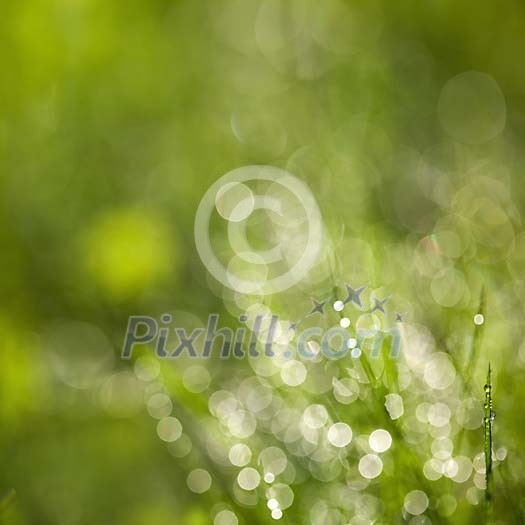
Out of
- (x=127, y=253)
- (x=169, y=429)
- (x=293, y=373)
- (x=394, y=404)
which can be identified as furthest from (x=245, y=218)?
(x=394, y=404)

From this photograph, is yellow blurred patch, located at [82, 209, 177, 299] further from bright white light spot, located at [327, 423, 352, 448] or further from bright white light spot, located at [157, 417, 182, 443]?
bright white light spot, located at [327, 423, 352, 448]

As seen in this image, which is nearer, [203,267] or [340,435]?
[340,435]

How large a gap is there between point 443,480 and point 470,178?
1158 mm

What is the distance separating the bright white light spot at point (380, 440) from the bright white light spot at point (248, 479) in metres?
0.12

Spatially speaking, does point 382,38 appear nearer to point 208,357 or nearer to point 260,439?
point 208,357

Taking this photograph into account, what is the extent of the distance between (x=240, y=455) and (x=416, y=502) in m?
0.22

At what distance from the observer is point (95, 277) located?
1.42 meters

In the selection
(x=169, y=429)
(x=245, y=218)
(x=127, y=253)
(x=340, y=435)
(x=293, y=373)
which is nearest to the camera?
(x=340, y=435)

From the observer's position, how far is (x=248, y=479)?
2.37 feet

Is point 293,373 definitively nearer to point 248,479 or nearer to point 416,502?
point 248,479

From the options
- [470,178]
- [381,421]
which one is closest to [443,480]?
[381,421]

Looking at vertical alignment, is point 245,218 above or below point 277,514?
below

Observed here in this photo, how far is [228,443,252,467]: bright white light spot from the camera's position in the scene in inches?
28.5

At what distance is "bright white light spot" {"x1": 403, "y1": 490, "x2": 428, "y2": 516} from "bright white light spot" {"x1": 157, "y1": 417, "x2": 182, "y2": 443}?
39 centimetres
